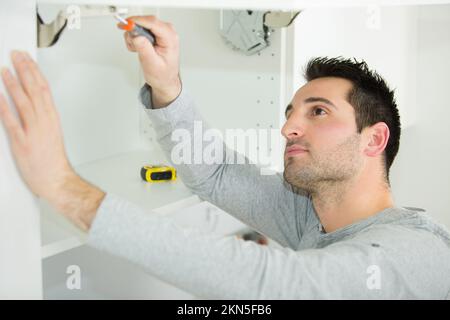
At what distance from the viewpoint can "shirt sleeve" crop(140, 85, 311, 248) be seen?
42.0 inches

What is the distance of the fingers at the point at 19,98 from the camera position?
664 mm

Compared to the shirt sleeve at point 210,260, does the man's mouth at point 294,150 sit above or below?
above

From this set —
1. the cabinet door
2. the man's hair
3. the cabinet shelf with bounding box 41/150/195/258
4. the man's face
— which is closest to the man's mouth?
the man's face

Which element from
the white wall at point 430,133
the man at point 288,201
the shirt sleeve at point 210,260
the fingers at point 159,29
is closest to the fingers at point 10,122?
the man at point 288,201

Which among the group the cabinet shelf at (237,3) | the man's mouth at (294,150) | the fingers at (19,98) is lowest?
the man's mouth at (294,150)

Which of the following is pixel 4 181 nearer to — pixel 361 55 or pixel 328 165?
pixel 328 165

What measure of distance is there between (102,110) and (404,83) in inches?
32.4

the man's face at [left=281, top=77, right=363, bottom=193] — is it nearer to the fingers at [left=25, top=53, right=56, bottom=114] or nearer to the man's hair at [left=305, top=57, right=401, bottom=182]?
the man's hair at [left=305, top=57, right=401, bottom=182]

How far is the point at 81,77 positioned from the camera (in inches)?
52.1

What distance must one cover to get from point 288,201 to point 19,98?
23.7 inches

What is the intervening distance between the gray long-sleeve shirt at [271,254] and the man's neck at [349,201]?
0.04 metres

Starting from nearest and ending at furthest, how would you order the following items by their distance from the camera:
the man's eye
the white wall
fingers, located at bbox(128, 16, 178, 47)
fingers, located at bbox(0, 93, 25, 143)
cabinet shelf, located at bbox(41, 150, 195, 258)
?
fingers, located at bbox(0, 93, 25, 143) → fingers, located at bbox(128, 16, 178, 47) → cabinet shelf, located at bbox(41, 150, 195, 258) → the man's eye → the white wall

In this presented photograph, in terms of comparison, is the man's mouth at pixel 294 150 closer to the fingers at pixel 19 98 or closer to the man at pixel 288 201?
the man at pixel 288 201
